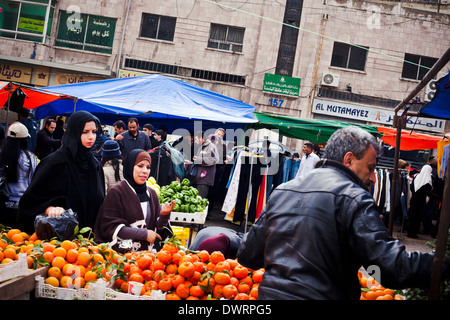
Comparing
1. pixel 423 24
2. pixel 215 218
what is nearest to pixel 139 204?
pixel 215 218

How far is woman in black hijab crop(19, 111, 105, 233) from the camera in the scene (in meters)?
4.02

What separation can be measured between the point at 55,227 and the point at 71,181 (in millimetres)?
813

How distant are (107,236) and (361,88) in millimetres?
19015

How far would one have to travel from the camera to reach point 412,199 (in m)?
12.0

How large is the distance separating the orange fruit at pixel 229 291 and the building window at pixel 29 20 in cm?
2066

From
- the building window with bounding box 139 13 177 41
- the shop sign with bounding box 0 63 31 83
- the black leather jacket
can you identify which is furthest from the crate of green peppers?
the shop sign with bounding box 0 63 31 83

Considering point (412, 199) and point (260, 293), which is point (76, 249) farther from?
point (412, 199)

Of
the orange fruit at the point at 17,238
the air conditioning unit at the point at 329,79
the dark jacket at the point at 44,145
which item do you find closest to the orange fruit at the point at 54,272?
the orange fruit at the point at 17,238

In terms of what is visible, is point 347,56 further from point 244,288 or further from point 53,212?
point 244,288

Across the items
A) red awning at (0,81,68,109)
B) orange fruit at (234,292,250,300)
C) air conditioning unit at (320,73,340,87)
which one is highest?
air conditioning unit at (320,73,340,87)

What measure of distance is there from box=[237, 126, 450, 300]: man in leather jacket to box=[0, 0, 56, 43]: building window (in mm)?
21263

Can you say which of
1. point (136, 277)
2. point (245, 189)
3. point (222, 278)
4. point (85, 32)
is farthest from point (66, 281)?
point (85, 32)

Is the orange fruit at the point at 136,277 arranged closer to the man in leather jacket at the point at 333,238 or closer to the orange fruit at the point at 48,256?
the orange fruit at the point at 48,256

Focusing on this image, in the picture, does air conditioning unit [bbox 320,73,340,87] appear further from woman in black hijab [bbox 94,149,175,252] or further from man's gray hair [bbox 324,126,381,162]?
man's gray hair [bbox 324,126,381,162]
